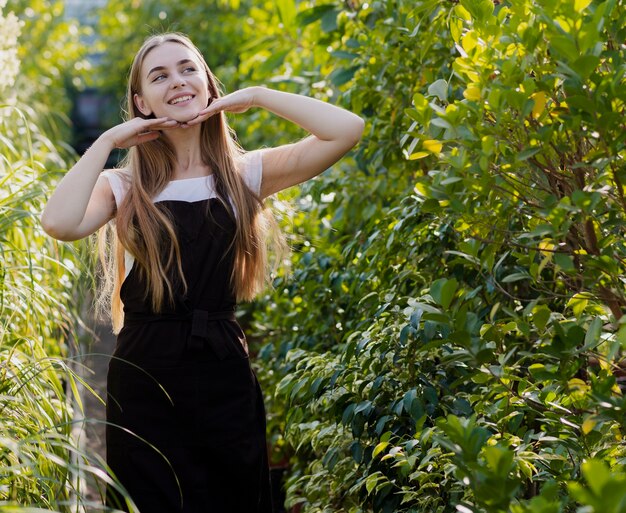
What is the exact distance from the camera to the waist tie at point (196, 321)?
8.67 ft

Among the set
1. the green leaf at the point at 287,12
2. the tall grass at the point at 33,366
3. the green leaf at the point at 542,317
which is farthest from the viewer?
the green leaf at the point at 287,12

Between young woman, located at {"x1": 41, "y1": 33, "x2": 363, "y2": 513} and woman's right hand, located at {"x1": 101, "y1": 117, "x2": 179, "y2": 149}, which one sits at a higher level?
woman's right hand, located at {"x1": 101, "y1": 117, "x2": 179, "y2": 149}

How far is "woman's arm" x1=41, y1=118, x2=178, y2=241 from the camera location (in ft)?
8.55

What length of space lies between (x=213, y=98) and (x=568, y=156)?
3.98 feet

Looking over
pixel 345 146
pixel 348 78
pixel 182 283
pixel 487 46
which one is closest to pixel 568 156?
pixel 487 46

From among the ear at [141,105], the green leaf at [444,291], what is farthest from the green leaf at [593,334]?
the ear at [141,105]

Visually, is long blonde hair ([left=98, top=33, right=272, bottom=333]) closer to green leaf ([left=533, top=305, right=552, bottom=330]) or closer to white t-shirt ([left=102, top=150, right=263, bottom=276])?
white t-shirt ([left=102, top=150, right=263, bottom=276])

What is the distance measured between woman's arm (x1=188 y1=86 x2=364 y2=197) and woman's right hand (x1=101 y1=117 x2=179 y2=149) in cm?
8

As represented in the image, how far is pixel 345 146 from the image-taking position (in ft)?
9.31

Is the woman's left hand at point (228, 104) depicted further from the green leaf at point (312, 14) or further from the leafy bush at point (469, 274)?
the green leaf at point (312, 14)

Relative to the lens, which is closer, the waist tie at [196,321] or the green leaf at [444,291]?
the green leaf at [444,291]

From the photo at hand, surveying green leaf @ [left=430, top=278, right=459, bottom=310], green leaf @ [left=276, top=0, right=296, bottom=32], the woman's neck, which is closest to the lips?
the woman's neck

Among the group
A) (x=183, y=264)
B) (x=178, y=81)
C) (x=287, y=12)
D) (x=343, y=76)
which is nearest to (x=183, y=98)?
(x=178, y=81)

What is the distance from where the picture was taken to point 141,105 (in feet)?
9.65
